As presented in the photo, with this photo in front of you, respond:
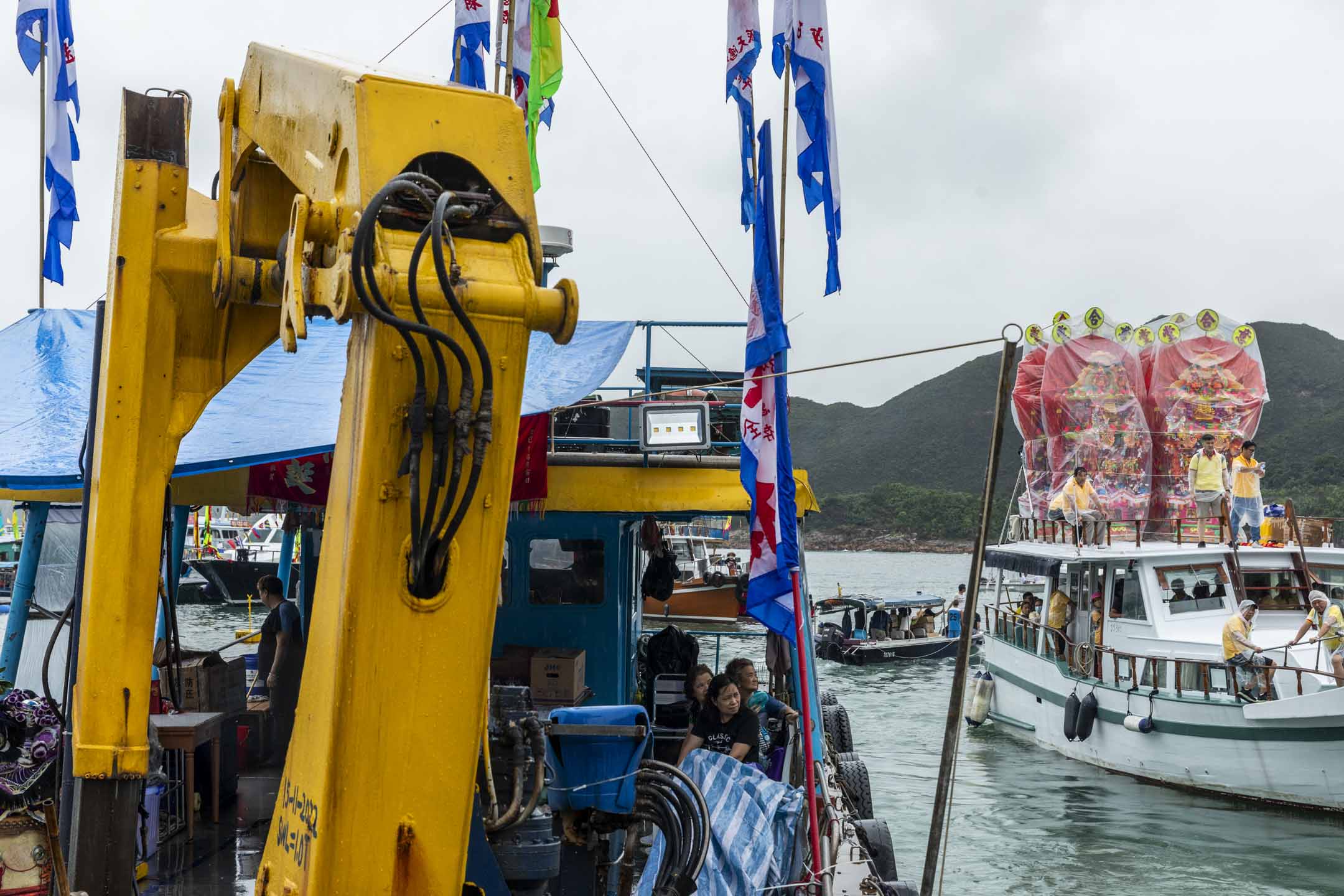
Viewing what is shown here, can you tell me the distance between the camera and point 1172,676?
61.5ft

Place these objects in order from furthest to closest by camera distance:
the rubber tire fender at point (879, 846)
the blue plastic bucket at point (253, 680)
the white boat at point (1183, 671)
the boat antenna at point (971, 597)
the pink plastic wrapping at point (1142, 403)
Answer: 1. the pink plastic wrapping at point (1142, 403)
2. the white boat at point (1183, 671)
3. the blue plastic bucket at point (253, 680)
4. the rubber tire fender at point (879, 846)
5. the boat antenna at point (971, 597)

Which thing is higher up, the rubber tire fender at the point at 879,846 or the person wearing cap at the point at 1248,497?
the person wearing cap at the point at 1248,497

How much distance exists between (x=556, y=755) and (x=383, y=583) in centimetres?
281

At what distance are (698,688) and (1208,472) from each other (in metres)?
14.6

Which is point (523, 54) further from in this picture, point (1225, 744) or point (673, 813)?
point (1225, 744)

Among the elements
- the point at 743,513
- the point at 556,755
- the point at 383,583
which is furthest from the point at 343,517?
the point at 743,513

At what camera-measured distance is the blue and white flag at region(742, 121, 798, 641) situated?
7742mm

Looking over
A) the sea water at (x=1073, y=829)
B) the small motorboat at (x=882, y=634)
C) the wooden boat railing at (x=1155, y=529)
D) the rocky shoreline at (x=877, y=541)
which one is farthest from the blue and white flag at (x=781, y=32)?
the rocky shoreline at (x=877, y=541)

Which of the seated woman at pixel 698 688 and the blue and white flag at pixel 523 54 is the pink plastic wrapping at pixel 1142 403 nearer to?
the blue and white flag at pixel 523 54

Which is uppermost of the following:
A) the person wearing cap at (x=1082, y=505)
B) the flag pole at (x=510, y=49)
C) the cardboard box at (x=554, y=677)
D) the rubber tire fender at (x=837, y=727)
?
the flag pole at (x=510, y=49)

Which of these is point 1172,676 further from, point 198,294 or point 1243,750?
point 198,294

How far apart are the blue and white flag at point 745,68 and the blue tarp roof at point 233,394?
143 cm

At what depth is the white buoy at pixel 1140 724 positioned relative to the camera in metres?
19.0

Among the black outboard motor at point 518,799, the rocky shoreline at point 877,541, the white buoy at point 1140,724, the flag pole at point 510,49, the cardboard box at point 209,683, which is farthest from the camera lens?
the rocky shoreline at point 877,541
